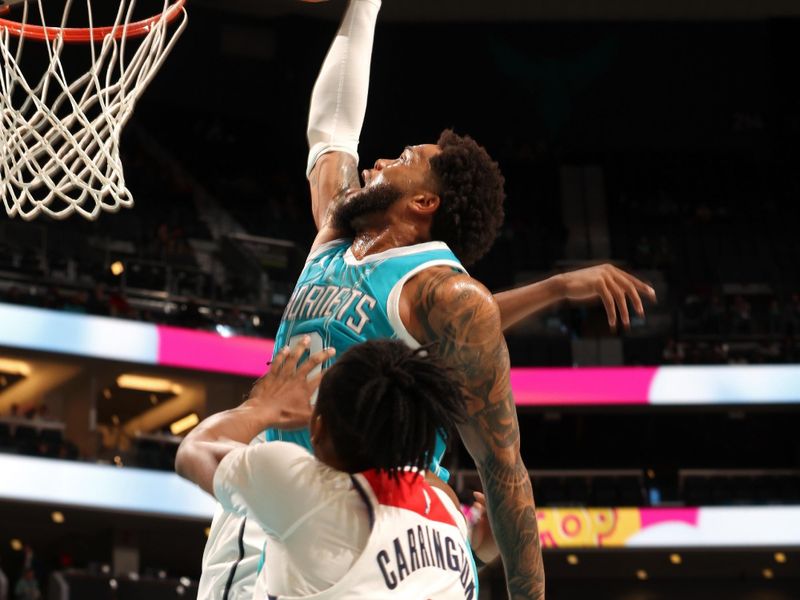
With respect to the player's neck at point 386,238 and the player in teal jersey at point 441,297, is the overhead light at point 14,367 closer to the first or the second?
the player in teal jersey at point 441,297

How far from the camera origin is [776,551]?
15.8m

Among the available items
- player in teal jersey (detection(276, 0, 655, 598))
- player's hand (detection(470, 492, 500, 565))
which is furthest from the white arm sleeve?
player's hand (detection(470, 492, 500, 565))

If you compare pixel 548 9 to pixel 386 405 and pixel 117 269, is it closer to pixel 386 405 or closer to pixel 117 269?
pixel 117 269

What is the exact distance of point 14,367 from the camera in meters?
16.7

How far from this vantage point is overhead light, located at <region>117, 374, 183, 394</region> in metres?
17.5

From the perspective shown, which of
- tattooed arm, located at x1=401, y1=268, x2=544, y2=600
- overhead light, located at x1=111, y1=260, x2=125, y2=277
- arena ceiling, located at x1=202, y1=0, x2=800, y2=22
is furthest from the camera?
arena ceiling, located at x1=202, y1=0, x2=800, y2=22

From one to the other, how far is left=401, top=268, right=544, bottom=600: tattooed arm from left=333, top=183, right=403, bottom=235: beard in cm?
24

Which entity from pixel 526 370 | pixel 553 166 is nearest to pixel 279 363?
pixel 526 370

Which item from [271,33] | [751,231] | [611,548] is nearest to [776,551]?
[611,548]

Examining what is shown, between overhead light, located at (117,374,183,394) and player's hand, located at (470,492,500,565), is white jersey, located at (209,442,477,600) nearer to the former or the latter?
player's hand, located at (470,492,500,565)

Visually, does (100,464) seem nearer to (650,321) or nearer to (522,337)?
(522,337)

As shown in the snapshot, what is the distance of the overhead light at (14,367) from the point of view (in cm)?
1648

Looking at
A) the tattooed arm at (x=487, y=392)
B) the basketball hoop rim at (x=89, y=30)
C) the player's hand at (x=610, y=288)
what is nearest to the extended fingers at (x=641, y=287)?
the player's hand at (x=610, y=288)

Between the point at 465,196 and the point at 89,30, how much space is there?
2.04m
